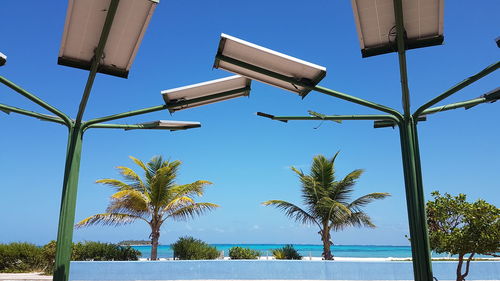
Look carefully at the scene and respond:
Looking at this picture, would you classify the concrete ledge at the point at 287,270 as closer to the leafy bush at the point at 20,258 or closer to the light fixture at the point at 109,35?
the leafy bush at the point at 20,258

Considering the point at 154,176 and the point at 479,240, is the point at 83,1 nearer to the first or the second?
the point at 479,240

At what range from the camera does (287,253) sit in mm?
18578

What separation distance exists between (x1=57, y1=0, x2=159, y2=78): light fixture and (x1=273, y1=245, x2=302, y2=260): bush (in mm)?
15003

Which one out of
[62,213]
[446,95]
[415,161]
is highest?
[446,95]

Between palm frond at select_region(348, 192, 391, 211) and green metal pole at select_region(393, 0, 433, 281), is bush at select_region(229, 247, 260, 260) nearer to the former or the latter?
palm frond at select_region(348, 192, 391, 211)

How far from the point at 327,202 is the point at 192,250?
22.1 feet

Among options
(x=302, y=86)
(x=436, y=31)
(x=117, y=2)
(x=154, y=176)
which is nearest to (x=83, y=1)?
(x=117, y=2)

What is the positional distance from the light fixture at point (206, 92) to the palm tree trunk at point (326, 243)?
14.4 m

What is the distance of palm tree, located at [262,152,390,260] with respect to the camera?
18.7 m

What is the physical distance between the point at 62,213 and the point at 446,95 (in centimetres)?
487

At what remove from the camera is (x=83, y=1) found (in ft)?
13.0

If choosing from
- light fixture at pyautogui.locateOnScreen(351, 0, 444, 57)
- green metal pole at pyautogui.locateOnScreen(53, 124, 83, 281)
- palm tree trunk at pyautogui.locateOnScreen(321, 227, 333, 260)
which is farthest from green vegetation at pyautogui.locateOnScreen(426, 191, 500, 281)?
palm tree trunk at pyautogui.locateOnScreen(321, 227, 333, 260)

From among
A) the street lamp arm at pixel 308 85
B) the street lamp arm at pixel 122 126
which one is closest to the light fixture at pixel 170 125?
the street lamp arm at pixel 122 126

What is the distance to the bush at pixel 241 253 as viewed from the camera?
18.3m
